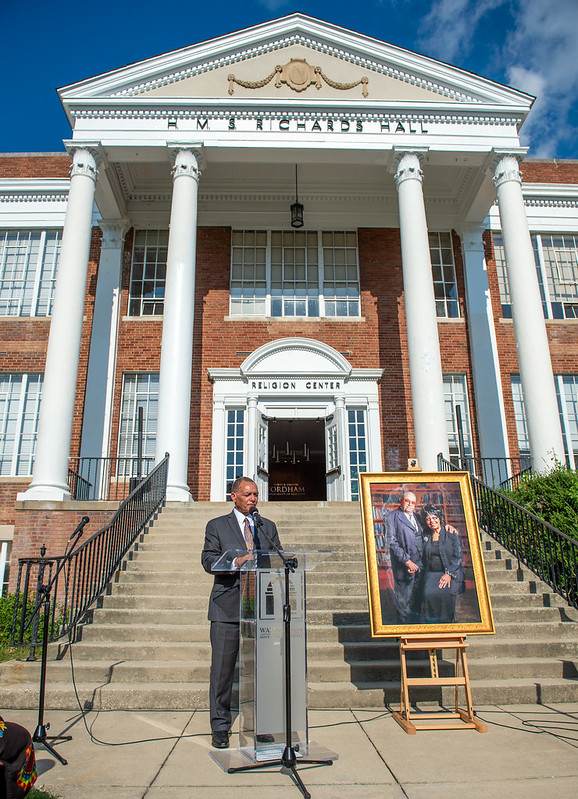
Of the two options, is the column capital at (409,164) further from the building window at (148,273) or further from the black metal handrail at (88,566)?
the black metal handrail at (88,566)

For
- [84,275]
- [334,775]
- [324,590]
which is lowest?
[334,775]

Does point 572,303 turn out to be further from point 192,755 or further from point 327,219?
point 192,755

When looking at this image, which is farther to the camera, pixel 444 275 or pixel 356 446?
pixel 444 275

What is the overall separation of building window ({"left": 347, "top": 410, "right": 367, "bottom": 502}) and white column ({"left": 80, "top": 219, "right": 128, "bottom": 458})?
599cm

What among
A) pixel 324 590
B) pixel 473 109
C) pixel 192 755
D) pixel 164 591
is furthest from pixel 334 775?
pixel 473 109

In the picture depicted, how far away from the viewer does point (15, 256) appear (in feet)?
53.6

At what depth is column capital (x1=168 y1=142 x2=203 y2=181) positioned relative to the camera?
13398mm

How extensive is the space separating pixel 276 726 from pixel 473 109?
45.4 feet

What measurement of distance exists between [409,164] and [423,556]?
416 inches

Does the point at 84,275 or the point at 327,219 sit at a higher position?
the point at 327,219

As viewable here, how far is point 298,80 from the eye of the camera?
14.1 meters

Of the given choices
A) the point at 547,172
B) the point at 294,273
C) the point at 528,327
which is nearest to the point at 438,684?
the point at 528,327

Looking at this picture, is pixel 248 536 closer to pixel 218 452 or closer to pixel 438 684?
pixel 438 684

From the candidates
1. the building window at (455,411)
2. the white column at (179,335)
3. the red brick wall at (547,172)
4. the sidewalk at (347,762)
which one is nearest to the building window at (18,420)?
the white column at (179,335)
